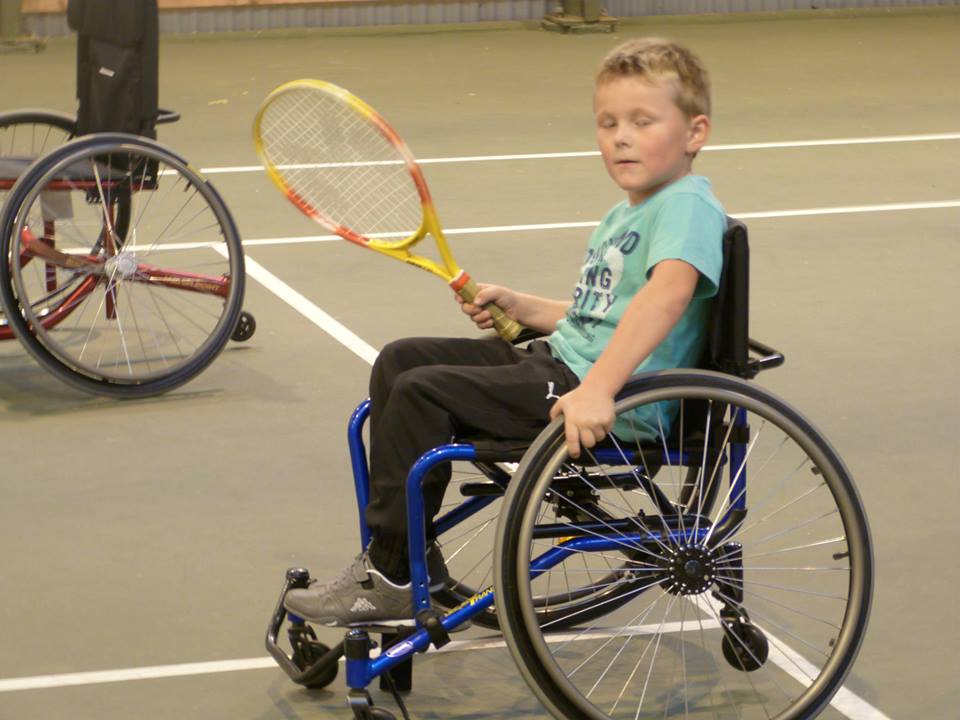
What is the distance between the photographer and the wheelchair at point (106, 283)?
4.34 m

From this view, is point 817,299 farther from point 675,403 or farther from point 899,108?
point 899,108

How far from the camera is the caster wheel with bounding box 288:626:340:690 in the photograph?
9.54ft

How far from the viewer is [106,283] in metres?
4.71

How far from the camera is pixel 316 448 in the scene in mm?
4180

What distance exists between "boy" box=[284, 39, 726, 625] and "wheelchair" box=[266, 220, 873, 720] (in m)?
0.05

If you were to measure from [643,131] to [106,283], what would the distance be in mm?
Result: 2366

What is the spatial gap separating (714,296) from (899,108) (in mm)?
6704

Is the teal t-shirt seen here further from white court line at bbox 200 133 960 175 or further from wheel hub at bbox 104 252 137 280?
white court line at bbox 200 133 960 175

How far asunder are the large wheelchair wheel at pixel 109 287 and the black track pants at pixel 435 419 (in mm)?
1845

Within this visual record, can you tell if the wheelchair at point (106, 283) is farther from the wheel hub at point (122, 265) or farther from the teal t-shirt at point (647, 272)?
the teal t-shirt at point (647, 272)

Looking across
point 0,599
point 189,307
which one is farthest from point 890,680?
point 189,307

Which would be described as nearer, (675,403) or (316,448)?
(675,403)

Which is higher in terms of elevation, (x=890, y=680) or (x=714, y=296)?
(x=714, y=296)

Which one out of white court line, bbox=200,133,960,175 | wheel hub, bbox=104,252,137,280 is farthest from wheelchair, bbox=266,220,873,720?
white court line, bbox=200,133,960,175
